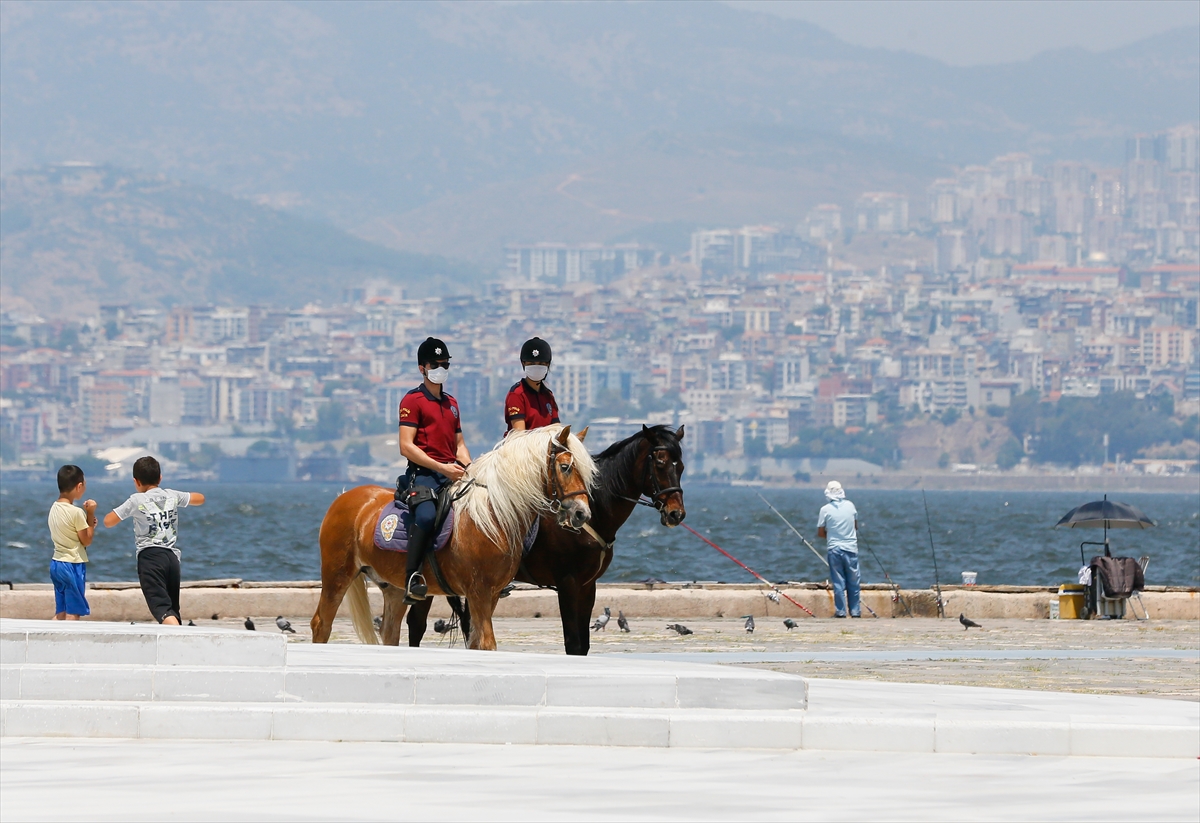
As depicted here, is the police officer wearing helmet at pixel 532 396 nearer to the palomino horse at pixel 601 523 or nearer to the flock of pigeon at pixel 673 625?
the palomino horse at pixel 601 523

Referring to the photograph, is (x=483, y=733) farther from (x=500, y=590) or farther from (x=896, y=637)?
(x=896, y=637)

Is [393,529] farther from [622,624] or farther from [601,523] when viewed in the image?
[622,624]

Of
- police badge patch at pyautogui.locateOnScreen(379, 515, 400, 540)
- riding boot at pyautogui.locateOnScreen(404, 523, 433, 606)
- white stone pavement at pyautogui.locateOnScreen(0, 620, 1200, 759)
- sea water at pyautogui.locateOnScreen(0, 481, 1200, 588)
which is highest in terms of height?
police badge patch at pyautogui.locateOnScreen(379, 515, 400, 540)

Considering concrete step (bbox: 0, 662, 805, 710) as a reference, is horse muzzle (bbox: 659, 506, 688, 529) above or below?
above

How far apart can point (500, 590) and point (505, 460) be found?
2.51 feet

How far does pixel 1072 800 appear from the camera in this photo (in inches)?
300

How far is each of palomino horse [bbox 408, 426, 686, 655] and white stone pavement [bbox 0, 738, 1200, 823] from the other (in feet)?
10.1

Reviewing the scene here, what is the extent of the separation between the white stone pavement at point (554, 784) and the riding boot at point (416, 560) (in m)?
2.91

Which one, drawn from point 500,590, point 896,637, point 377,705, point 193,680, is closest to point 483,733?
point 377,705

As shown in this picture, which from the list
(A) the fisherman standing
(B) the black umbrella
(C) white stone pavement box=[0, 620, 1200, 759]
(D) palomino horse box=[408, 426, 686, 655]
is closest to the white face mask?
(D) palomino horse box=[408, 426, 686, 655]

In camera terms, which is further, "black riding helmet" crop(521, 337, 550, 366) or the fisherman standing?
the fisherman standing

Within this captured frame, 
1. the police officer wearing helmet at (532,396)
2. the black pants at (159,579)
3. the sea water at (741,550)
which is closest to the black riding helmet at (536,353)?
the police officer wearing helmet at (532,396)

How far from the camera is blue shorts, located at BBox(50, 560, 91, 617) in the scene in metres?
13.0

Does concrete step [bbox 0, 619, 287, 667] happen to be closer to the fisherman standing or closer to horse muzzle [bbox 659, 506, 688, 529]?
horse muzzle [bbox 659, 506, 688, 529]
